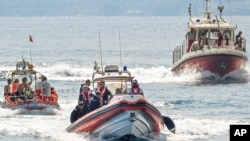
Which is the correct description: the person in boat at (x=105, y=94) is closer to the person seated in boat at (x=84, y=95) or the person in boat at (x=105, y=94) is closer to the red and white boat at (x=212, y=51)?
the person seated in boat at (x=84, y=95)

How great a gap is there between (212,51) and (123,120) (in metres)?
23.2

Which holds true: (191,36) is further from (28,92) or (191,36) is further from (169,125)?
(169,125)

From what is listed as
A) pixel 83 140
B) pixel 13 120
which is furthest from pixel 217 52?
pixel 83 140

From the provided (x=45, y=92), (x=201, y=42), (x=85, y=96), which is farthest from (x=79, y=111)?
(x=201, y=42)

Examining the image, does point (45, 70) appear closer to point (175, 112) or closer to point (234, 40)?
point (234, 40)

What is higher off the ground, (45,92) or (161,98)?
(45,92)

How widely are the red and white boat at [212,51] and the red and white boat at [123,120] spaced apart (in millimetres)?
21608

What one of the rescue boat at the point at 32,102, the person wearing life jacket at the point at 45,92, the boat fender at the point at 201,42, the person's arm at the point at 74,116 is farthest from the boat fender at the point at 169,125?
the boat fender at the point at 201,42

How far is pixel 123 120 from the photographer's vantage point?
2945 centimetres

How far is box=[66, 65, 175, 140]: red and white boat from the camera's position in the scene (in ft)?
96.1

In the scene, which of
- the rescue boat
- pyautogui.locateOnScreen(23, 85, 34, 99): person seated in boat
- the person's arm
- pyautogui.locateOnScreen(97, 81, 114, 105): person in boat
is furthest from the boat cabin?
pyautogui.locateOnScreen(23, 85, 34, 99): person seated in boat

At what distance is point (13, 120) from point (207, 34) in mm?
21005

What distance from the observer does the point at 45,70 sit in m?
63.5

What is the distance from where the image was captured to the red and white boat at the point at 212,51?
171 feet
